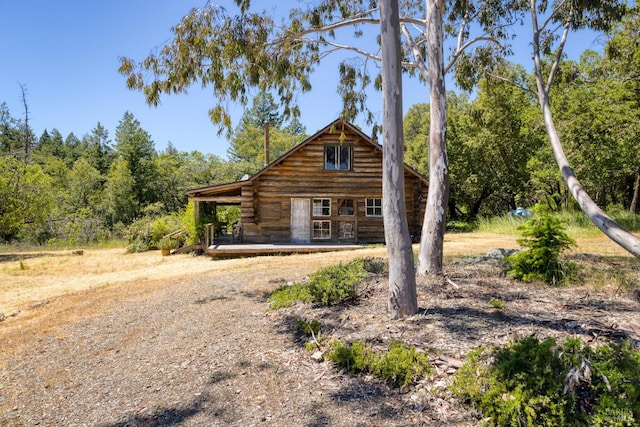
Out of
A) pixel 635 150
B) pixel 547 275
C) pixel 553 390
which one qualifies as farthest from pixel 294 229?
pixel 635 150

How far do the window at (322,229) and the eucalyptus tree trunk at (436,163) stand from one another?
11.0 meters

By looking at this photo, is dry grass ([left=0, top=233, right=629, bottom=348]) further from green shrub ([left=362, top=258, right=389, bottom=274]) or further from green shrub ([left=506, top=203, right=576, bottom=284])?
green shrub ([left=506, top=203, right=576, bottom=284])

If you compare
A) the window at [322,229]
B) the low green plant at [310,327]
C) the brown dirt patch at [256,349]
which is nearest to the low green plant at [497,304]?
the brown dirt patch at [256,349]

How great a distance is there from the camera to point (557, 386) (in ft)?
9.36

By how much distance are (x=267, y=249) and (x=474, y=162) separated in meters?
18.5

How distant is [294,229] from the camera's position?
18047mm

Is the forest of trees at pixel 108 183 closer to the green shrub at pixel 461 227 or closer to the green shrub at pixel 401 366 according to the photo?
the green shrub at pixel 461 227

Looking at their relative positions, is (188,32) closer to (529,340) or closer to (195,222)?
(529,340)

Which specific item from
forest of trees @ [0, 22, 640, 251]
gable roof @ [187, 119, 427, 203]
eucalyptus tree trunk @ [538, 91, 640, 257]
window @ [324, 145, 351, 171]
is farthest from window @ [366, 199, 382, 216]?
eucalyptus tree trunk @ [538, 91, 640, 257]

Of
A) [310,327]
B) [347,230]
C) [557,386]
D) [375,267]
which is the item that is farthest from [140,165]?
[557,386]

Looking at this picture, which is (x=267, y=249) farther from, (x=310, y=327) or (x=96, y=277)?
(x=310, y=327)

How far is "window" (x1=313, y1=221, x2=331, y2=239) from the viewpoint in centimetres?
1816

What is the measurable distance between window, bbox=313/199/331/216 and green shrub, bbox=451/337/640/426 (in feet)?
49.3

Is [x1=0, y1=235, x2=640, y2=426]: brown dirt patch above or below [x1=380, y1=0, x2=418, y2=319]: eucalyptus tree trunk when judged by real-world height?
below
